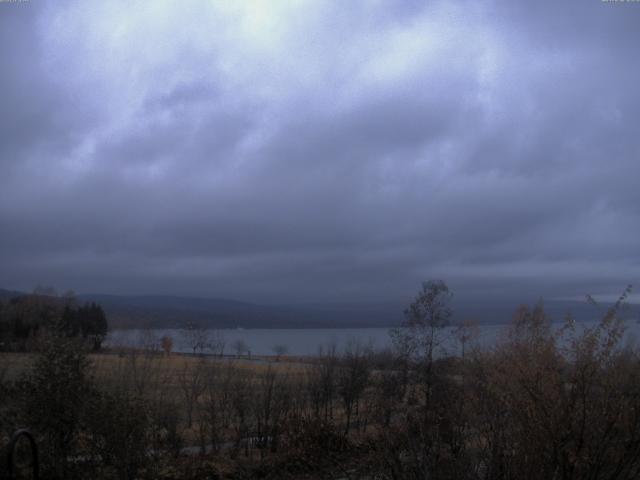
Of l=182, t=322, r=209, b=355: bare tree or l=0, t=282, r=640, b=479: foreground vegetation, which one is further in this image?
l=182, t=322, r=209, b=355: bare tree

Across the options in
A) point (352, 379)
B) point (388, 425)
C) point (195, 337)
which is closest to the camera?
point (388, 425)

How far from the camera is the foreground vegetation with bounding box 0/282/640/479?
26.4ft

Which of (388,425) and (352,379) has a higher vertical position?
(388,425)

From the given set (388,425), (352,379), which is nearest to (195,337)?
(352,379)

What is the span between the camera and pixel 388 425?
15773 mm

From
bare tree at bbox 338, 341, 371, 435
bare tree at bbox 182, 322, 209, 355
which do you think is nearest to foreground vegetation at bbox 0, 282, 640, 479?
bare tree at bbox 338, 341, 371, 435

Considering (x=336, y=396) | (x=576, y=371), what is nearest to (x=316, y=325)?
(x=336, y=396)

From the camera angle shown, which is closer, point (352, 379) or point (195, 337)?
point (352, 379)

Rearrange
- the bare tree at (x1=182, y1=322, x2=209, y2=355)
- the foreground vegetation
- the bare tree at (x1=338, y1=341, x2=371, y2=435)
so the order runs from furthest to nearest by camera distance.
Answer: the bare tree at (x1=182, y1=322, x2=209, y2=355) < the bare tree at (x1=338, y1=341, x2=371, y2=435) < the foreground vegetation

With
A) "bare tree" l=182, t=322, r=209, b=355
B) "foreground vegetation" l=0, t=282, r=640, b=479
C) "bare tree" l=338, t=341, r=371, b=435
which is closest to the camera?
"foreground vegetation" l=0, t=282, r=640, b=479

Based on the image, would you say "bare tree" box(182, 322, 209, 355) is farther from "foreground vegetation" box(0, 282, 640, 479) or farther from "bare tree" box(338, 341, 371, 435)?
"foreground vegetation" box(0, 282, 640, 479)

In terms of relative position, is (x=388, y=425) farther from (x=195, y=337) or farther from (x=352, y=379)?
(x=195, y=337)

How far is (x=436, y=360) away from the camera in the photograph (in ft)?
92.6

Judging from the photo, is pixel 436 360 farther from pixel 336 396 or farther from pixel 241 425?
pixel 241 425
